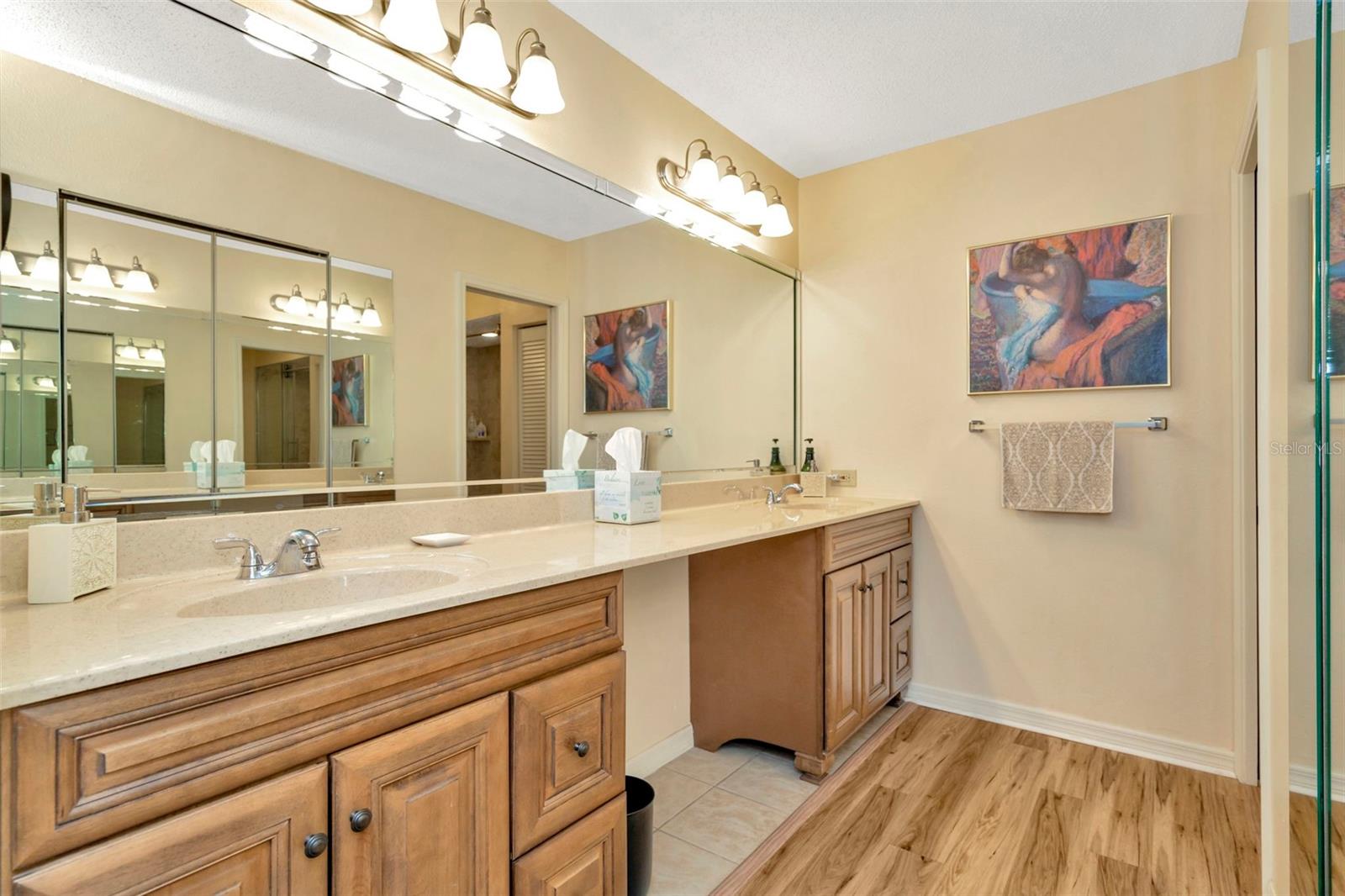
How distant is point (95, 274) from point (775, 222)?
2.28m

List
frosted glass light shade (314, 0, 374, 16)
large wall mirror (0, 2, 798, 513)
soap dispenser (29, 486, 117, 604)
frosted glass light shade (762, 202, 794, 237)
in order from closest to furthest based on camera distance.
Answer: soap dispenser (29, 486, 117, 604) < large wall mirror (0, 2, 798, 513) < frosted glass light shade (314, 0, 374, 16) < frosted glass light shade (762, 202, 794, 237)

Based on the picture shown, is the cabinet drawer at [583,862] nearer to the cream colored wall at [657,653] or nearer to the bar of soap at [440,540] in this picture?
the bar of soap at [440,540]

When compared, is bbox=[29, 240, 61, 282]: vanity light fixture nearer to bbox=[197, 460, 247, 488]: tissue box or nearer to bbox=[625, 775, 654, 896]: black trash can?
bbox=[197, 460, 247, 488]: tissue box

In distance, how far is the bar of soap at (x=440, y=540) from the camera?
4.94ft

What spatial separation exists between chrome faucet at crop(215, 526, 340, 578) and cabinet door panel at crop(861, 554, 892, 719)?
1.79 m

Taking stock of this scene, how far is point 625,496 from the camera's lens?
Answer: 193 centimetres

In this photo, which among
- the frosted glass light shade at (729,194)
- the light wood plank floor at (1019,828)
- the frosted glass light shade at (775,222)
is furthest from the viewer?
the frosted glass light shade at (775,222)

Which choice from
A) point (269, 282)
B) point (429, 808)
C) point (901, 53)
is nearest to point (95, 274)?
point (269, 282)

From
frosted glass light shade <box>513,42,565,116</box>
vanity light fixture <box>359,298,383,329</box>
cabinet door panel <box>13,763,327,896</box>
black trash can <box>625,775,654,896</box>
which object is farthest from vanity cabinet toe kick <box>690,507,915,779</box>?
cabinet door panel <box>13,763,327,896</box>

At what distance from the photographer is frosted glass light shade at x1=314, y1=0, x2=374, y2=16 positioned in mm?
1324

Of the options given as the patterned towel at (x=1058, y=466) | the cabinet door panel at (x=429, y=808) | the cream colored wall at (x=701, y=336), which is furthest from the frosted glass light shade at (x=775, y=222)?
the cabinet door panel at (x=429, y=808)

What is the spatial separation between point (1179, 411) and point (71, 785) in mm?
2894

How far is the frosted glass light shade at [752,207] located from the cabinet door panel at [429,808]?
2.14 meters

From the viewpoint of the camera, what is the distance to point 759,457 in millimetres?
2922
